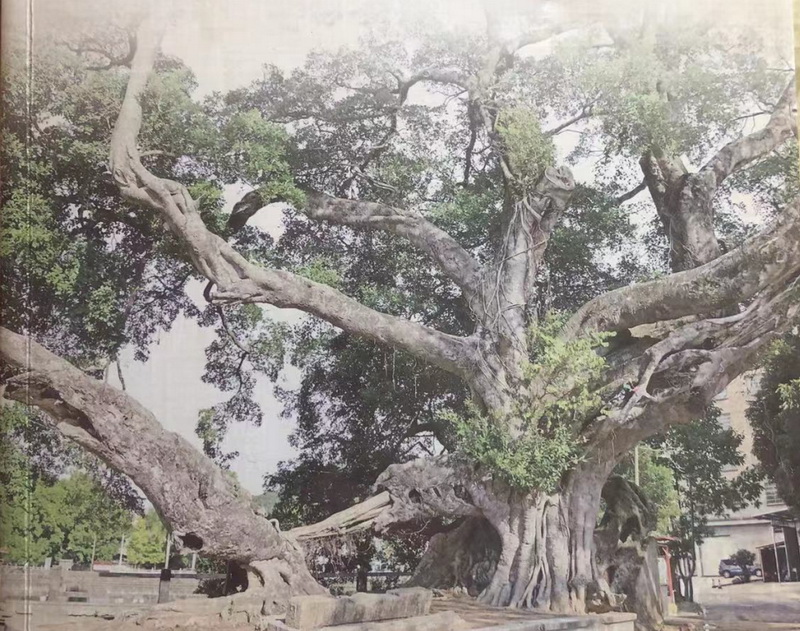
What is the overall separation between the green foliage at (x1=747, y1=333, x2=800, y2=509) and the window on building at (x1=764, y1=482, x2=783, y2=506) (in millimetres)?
27

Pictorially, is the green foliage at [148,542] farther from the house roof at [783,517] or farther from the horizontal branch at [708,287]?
the house roof at [783,517]

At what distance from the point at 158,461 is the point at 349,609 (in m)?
1.45

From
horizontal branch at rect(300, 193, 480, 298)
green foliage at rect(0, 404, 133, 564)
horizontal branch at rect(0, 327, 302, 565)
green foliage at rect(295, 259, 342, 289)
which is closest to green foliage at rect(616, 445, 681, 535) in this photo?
horizontal branch at rect(300, 193, 480, 298)

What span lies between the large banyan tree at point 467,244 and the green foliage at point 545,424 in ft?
0.06

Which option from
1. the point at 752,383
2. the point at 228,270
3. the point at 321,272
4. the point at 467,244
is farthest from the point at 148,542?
the point at 752,383

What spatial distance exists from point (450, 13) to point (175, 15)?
1.77m

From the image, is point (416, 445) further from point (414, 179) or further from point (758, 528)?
point (758, 528)

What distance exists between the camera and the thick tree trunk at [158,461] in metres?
4.45

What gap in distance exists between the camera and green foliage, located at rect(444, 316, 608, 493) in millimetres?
5281

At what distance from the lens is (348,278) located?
230 inches

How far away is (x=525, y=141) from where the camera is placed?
568 cm

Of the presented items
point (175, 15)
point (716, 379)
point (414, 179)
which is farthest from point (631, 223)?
point (175, 15)

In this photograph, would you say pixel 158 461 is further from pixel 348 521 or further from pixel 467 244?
pixel 467 244

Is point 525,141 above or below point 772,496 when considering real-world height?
above
